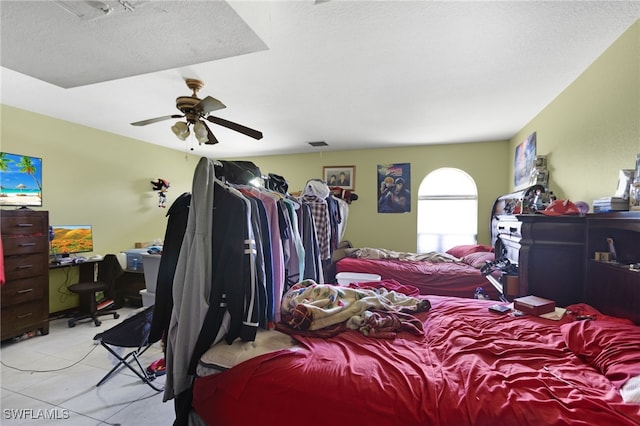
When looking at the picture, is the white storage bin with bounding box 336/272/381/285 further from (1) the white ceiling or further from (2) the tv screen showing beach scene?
(2) the tv screen showing beach scene

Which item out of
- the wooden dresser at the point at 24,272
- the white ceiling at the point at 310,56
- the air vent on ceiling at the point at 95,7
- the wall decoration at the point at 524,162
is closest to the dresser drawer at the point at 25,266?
the wooden dresser at the point at 24,272

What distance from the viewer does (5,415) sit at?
1.93 meters

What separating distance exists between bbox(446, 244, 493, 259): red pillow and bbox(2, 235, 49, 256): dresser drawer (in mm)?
5297

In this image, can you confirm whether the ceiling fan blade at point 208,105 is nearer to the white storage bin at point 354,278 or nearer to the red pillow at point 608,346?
the white storage bin at point 354,278

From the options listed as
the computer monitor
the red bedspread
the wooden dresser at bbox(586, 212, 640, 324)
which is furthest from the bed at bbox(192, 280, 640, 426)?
the computer monitor

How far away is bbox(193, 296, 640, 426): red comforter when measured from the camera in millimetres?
981

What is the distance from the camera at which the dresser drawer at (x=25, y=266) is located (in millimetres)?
2955

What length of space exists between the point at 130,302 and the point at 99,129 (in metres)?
2.58

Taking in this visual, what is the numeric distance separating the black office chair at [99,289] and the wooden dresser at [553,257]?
15.0 feet

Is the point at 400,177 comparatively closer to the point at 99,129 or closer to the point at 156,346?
the point at 156,346

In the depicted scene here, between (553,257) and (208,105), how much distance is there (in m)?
2.77

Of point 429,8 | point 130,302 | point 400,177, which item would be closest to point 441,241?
point 400,177

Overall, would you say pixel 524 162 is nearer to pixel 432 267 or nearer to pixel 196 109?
pixel 432 267

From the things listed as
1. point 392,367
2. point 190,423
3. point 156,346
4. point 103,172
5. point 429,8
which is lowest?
Answer: point 156,346
